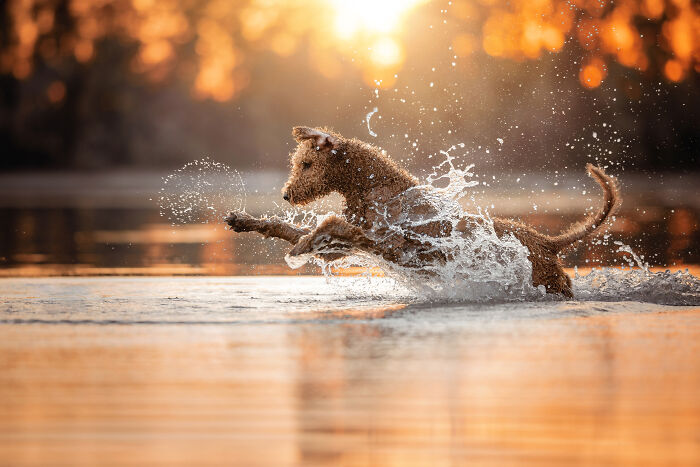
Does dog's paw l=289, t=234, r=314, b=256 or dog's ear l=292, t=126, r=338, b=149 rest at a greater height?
dog's ear l=292, t=126, r=338, b=149

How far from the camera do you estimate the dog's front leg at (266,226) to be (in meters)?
7.86

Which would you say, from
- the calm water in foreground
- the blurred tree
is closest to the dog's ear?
the calm water in foreground

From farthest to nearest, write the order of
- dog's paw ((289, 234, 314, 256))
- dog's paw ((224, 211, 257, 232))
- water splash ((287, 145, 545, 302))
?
dog's paw ((224, 211, 257, 232)), water splash ((287, 145, 545, 302)), dog's paw ((289, 234, 314, 256))

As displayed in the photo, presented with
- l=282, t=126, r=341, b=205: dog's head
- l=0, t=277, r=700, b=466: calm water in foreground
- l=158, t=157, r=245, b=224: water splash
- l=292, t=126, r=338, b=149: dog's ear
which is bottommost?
l=0, t=277, r=700, b=466: calm water in foreground

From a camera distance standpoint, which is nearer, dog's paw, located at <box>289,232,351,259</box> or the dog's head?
dog's paw, located at <box>289,232,351,259</box>

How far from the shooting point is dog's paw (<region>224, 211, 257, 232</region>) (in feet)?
25.7

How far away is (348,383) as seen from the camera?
193 inches

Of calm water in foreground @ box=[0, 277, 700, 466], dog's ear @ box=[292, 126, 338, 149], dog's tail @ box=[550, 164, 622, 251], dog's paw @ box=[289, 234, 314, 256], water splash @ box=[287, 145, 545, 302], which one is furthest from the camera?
dog's tail @ box=[550, 164, 622, 251]

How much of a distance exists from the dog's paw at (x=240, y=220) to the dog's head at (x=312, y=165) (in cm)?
41

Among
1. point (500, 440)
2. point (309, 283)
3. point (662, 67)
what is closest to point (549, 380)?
point (500, 440)

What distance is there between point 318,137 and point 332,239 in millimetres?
813

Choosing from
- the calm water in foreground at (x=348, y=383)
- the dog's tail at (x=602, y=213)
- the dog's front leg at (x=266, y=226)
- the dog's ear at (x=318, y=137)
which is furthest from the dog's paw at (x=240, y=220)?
the dog's tail at (x=602, y=213)

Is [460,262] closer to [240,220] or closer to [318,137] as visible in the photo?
[318,137]

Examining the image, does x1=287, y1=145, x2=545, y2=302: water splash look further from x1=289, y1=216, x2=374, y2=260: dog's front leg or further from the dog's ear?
the dog's ear
